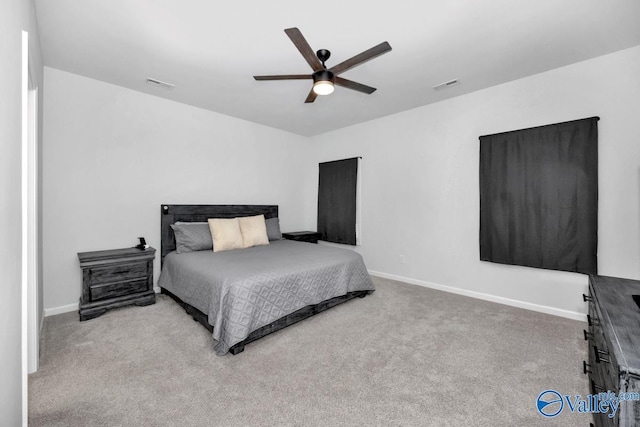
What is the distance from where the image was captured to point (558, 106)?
2.93 m

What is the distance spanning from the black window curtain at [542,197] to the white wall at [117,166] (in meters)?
3.64

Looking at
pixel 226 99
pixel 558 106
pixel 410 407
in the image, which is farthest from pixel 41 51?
pixel 558 106

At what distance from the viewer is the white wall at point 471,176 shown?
261cm

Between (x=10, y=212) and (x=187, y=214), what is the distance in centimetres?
279

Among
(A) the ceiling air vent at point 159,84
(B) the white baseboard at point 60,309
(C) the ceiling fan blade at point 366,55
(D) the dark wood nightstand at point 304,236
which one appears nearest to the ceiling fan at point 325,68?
(C) the ceiling fan blade at point 366,55

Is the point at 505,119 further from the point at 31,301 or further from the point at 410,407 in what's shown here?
the point at 31,301

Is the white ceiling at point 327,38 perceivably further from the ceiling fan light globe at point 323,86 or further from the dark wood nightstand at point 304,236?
the dark wood nightstand at point 304,236

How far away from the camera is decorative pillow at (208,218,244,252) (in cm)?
359

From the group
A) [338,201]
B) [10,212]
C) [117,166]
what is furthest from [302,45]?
[338,201]

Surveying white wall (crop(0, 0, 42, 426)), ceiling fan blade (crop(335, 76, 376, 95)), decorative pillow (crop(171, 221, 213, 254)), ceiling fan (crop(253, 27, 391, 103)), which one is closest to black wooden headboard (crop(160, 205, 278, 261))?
decorative pillow (crop(171, 221, 213, 254))

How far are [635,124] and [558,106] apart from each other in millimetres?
628

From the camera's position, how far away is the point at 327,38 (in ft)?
7.77

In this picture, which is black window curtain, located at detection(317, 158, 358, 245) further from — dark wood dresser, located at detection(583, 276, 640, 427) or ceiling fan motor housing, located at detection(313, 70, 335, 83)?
dark wood dresser, located at detection(583, 276, 640, 427)

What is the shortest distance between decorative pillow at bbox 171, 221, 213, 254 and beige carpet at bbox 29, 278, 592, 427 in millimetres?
831
